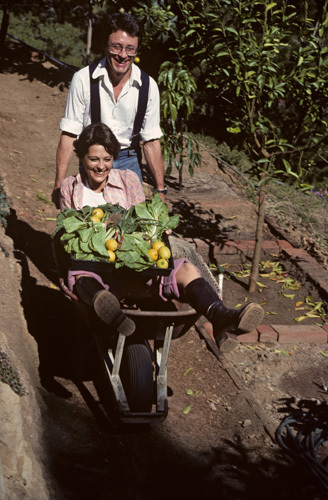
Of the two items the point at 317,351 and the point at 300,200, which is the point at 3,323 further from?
the point at 300,200

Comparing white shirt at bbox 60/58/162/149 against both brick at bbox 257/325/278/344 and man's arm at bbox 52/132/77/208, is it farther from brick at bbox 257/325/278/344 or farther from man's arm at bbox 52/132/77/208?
brick at bbox 257/325/278/344

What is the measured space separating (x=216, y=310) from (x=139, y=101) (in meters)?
2.03

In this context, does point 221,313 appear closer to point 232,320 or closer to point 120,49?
point 232,320

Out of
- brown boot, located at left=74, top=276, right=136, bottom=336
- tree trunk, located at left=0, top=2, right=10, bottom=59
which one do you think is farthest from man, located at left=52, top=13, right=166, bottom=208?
tree trunk, located at left=0, top=2, right=10, bottom=59

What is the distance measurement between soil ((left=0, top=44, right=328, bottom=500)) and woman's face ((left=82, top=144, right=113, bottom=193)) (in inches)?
53.3

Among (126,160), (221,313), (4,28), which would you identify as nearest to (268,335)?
(221,313)

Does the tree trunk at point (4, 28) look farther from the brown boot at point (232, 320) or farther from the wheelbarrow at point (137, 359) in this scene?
the brown boot at point (232, 320)

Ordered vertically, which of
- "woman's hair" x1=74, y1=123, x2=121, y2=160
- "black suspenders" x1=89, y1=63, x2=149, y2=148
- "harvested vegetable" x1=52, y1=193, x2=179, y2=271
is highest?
"black suspenders" x1=89, y1=63, x2=149, y2=148

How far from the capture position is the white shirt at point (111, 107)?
191 inches

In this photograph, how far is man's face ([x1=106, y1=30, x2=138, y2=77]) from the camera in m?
4.60

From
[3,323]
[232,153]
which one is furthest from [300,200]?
[3,323]

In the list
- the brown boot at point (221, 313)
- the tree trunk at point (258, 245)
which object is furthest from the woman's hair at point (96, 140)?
the tree trunk at point (258, 245)

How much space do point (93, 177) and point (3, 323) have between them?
4.22ft

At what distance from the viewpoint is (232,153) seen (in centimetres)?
1127
